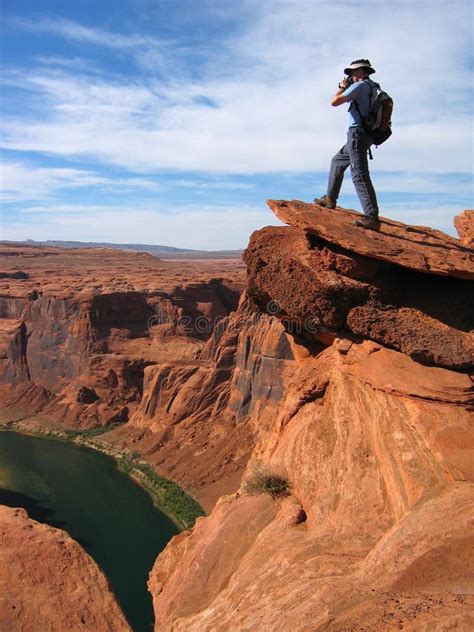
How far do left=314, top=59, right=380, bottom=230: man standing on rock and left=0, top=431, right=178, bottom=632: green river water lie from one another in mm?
18568

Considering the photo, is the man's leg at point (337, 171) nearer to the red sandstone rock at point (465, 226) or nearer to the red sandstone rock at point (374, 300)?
the red sandstone rock at point (374, 300)

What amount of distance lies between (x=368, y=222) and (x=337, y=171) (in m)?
1.28

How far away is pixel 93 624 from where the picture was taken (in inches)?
467

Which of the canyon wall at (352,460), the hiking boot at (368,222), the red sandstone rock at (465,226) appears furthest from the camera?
the red sandstone rock at (465,226)

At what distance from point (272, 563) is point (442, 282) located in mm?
6069

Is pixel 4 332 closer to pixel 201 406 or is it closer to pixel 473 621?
pixel 201 406

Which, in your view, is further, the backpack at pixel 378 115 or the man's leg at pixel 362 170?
the man's leg at pixel 362 170

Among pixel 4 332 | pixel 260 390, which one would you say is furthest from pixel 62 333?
pixel 260 390

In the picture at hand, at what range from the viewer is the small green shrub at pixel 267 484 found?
1109 centimetres

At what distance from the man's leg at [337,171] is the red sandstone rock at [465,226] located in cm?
338

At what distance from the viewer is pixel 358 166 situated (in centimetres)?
1082

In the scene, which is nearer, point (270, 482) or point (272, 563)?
point (272, 563)

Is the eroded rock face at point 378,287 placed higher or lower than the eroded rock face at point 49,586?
higher

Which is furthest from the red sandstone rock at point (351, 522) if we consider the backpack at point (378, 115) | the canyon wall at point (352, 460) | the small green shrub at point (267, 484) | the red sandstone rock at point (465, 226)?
the red sandstone rock at point (465, 226)
